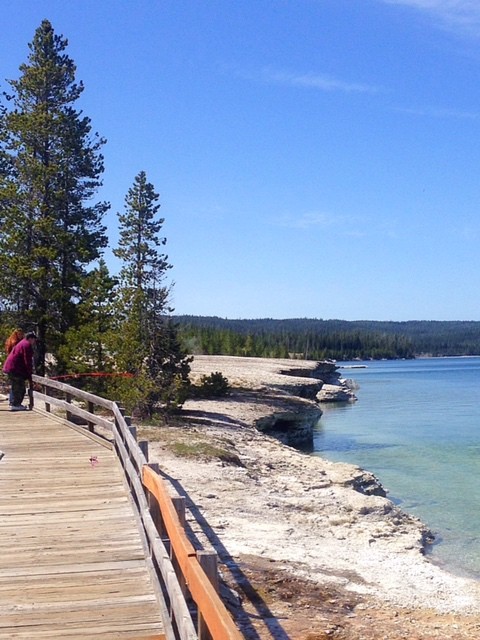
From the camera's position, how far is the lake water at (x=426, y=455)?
47.6ft

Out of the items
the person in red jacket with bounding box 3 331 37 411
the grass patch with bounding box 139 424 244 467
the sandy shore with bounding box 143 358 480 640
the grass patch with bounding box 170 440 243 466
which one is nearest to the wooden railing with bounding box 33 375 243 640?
the sandy shore with bounding box 143 358 480 640

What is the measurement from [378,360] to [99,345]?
17620 centimetres

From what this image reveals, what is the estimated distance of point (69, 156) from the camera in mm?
25781

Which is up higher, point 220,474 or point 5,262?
point 5,262

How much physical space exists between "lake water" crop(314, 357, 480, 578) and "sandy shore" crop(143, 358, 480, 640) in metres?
1.17

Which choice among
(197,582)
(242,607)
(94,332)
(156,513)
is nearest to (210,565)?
(197,582)

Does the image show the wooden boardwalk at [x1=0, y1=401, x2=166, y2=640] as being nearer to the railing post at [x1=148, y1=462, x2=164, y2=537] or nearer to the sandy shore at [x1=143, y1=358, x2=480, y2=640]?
the railing post at [x1=148, y1=462, x2=164, y2=537]

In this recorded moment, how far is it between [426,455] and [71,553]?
799 inches

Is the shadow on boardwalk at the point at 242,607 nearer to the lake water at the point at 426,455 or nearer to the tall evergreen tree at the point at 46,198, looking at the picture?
the lake water at the point at 426,455

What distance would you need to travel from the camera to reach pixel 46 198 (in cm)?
2505

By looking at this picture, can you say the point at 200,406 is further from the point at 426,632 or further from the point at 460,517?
the point at 426,632

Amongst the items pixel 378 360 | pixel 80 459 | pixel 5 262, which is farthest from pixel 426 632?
pixel 378 360

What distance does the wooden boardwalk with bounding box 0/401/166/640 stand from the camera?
18.2 ft

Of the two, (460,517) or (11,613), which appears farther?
(460,517)
